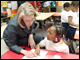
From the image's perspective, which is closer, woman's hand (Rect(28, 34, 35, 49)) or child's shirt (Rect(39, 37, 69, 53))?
child's shirt (Rect(39, 37, 69, 53))

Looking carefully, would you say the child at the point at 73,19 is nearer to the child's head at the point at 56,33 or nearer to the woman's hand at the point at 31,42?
the child's head at the point at 56,33

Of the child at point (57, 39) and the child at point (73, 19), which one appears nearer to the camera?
the child at point (57, 39)

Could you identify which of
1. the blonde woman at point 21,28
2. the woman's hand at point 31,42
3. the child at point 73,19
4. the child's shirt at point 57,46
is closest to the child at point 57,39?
the child's shirt at point 57,46

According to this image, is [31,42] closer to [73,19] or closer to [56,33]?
[56,33]

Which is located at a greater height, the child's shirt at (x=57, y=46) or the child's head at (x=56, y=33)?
the child's head at (x=56, y=33)

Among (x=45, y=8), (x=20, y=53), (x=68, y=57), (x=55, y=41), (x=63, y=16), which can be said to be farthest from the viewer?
(x=45, y=8)

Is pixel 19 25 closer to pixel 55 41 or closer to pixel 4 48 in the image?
pixel 4 48

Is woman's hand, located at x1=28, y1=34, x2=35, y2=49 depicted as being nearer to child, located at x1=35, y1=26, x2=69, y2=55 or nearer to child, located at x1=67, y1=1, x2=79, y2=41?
child, located at x1=35, y1=26, x2=69, y2=55

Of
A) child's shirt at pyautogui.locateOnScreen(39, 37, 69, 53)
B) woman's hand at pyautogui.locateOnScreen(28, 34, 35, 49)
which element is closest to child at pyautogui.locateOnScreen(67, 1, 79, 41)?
child's shirt at pyautogui.locateOnScreen(39, 37, 69, 53)

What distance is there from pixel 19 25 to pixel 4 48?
1.46 feet

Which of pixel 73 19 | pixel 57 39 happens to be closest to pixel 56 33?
pixel 57 39

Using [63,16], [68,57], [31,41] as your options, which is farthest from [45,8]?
[68,57]

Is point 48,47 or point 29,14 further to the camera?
point 48,47

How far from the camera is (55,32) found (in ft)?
4.13
